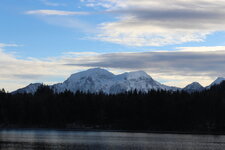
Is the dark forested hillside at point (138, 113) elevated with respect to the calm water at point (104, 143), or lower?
elevated

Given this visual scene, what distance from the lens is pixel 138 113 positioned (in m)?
181

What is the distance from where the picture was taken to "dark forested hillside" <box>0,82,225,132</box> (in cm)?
17088

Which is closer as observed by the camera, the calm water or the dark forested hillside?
the calm water

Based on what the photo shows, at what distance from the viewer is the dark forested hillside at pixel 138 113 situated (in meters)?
171

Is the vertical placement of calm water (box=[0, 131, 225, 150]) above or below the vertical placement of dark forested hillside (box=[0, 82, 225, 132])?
below

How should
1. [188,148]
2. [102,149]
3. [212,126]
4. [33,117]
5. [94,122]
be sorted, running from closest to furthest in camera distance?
[102,149] → [188,148] → [212,126] → [94,122] → [33,117]

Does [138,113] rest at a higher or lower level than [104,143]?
higher

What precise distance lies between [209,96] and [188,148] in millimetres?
90626

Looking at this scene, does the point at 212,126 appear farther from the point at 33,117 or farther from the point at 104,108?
the point at 33,117

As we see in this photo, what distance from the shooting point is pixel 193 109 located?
172500 millimetres

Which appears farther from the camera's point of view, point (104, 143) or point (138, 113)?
point (138, 113)

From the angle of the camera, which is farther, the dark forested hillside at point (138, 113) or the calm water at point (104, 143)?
the dark forested hillside at point (138, 113)

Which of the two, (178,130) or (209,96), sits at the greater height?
(209,96)

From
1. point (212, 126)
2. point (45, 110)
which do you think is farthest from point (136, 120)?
point (45, 110)
